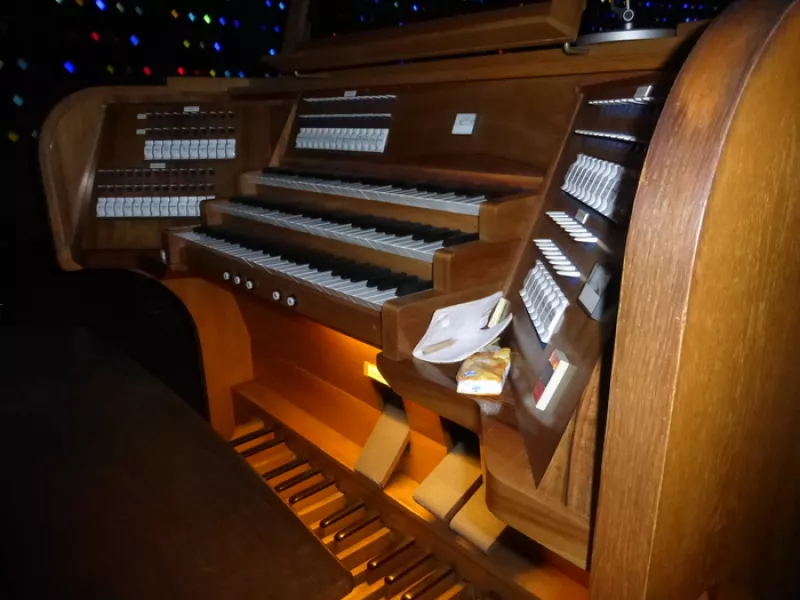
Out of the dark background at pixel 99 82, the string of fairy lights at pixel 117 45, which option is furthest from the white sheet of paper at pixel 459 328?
the string of fairy lights at pixel 117 45

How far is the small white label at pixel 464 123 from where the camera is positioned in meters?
1.71

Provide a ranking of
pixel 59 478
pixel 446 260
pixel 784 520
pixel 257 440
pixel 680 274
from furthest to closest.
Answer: pixel 257 440 < pixel 446 260 < pixel 59 478 < pixel 784 520 < pixel 680 274

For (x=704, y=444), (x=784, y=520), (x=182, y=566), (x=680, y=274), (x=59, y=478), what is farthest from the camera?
(x=59, y=478)

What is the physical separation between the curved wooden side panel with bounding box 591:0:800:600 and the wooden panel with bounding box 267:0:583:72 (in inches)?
36.6

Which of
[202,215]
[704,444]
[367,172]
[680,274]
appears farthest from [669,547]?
[202,215]

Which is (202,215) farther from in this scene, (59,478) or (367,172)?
(59,478)

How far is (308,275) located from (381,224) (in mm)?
251

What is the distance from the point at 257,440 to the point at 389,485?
0.81 m

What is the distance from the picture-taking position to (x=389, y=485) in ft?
6.37

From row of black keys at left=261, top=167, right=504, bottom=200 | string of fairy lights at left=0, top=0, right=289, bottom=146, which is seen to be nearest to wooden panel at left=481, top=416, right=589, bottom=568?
row of black keys at left=261, top=167, right=504, bottom=200

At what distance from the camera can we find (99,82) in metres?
2.80

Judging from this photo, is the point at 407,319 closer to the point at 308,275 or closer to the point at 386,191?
the point at 308,275

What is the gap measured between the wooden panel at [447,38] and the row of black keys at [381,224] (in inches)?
20.5

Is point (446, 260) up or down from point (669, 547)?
up
